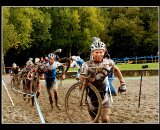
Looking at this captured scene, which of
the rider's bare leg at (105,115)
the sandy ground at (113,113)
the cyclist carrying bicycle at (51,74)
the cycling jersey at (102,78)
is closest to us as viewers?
the rider's bare leg at (105,115)

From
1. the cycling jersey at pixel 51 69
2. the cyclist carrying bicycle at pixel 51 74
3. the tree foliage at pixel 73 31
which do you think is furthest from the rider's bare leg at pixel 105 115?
the tree foliage at pixel 73 31

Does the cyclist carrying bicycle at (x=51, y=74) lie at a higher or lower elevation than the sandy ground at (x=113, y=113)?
higher

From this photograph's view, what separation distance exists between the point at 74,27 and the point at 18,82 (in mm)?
17097

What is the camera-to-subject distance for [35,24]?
2984 cm

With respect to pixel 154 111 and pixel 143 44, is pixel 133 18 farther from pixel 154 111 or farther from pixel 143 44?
pixel 154 111

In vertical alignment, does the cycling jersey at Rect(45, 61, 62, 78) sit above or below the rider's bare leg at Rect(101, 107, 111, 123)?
above

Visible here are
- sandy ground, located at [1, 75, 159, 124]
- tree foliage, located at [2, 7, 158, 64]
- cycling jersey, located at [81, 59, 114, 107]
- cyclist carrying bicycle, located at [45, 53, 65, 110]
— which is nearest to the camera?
cycling jersey, located at [81, 59, 114, 107]

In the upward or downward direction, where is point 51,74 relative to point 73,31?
downward

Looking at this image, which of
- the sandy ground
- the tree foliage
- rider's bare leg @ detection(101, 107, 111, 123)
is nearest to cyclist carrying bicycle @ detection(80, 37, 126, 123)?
rider's bare leg @ detection(101, 107, 111, 123)

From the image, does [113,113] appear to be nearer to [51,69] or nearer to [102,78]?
[51,69]

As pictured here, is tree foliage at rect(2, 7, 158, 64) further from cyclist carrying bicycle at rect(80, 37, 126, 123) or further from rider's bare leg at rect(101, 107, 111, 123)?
rider's bare leg at rect(101, 107, 111, 123)

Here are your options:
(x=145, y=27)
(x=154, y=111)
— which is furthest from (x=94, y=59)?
(x=145, y=27)

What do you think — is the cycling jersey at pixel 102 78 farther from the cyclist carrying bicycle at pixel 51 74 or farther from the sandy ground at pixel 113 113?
the cyclist carrying bicycle at pixel 51 74

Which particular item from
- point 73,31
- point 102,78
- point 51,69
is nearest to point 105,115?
point 102,78
